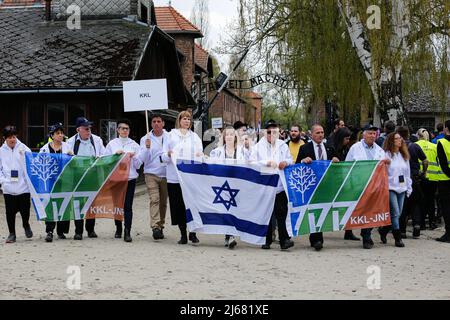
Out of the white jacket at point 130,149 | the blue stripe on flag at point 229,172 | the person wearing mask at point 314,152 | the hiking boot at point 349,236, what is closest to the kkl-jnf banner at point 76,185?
the white jacket at point 130,149

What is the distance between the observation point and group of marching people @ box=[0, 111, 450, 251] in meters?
11.4

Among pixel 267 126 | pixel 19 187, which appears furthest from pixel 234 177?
pixel 19 187

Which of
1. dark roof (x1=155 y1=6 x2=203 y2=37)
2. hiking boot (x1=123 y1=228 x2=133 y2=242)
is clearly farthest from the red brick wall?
hiking boot (x1=123 y1=228 x2=133 y2=242)

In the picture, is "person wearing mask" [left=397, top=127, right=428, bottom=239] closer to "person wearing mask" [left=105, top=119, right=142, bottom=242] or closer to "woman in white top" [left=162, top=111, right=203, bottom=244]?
"woman in white top" [left=162, top=111, right=203, bottom=244]

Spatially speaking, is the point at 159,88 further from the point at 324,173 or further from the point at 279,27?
the point at 279,27

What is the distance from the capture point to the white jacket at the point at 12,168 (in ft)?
38.6

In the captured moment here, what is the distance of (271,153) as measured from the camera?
11.4m

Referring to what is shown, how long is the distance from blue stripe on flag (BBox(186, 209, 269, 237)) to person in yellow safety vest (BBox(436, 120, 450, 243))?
3.38 metres

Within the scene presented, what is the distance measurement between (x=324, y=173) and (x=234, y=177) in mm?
1473

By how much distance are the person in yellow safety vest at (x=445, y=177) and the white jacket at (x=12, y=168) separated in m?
7.17

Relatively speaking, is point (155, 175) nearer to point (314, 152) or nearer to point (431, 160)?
point (314, 152)

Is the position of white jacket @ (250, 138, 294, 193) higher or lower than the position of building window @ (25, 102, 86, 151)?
lower

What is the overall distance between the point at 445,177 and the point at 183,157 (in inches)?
185

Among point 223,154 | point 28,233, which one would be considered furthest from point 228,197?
point 28,233
